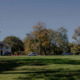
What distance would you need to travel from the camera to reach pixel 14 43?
8294cm

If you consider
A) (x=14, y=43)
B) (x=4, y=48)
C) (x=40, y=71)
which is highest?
(x=14, y=43)

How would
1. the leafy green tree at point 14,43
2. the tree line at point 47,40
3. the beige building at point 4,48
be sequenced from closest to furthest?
the tree line at point 47,40 → the beige building at point 4,48 → the leafy green tree at point 14,43

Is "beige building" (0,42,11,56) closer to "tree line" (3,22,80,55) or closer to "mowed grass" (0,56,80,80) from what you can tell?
"tree line" (3,22,80,55)

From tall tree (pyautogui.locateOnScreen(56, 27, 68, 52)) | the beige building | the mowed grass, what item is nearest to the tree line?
tall tree (pyautogui.locateOnScreen(56, 27, 68, 52))

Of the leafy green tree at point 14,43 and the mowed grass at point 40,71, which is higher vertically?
the leafy green tree at point 14,43

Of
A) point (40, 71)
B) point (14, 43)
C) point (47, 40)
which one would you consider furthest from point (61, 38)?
point (40, 71)

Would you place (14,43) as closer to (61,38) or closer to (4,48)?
(4,48)

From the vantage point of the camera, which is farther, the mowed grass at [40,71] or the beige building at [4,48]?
the beige building at [4,48]

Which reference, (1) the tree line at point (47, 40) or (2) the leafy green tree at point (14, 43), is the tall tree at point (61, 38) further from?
(2) the leafy green tree at point (14, 43)

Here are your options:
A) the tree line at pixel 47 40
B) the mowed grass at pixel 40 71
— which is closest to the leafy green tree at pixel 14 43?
the tree line at pixel 47 40

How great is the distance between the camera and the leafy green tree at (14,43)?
84062mm

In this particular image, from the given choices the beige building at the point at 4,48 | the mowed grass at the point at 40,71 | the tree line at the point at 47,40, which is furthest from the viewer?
the beige building at the point at 4,48

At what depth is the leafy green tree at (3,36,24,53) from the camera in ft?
276

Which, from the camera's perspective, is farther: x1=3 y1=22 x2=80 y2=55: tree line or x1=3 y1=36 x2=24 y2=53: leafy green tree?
x1=3 y1=36 x2=24 y2=53: leafy green tree
